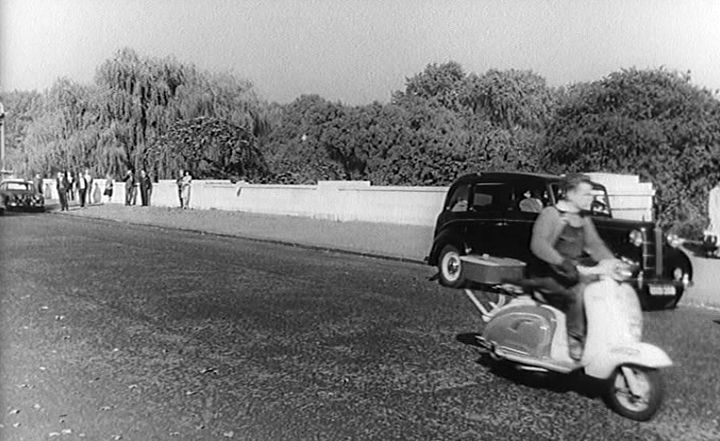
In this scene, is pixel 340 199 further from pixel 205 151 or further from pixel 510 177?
pixel 205 151

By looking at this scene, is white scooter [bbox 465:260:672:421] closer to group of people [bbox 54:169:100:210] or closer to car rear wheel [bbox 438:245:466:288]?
car rear wheel [bbox 438:245:466:288]

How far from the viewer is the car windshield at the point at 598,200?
33.7 feet

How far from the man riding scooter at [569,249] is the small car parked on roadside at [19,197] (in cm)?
3138

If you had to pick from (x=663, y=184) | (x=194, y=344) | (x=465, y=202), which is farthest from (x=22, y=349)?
(x=663, y=184)

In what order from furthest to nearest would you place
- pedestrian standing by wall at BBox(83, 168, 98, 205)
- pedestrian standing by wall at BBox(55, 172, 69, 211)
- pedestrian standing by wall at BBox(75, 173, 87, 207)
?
pedestrian standing by wall at BBox(83, 168, 98, 205) < pedestrian standing by wall at BBox(75, 173, 87, 207) < pedestrian standing by wall at BBox(55, 172, 69, 211)

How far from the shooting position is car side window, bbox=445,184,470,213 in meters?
11.6

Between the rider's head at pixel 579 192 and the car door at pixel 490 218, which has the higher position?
the rider's head at pixel 579 192

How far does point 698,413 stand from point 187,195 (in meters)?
33.4

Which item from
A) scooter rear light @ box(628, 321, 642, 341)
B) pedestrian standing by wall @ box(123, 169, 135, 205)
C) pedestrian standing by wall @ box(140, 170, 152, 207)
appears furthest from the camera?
pedestrian standing by wall @ box(123, 169, 135, 205)

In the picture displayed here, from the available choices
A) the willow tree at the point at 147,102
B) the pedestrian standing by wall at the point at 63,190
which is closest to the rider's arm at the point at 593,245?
the pedestrian standing by wall at the point at 63,190

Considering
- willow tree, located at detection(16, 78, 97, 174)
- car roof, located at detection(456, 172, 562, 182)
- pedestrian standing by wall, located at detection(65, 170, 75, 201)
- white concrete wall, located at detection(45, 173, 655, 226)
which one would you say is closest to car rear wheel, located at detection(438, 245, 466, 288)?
car roof, located at detection(456, 172, 562, 182)

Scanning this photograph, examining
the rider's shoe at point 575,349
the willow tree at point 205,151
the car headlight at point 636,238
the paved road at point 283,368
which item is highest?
the willow tree at point 205,151

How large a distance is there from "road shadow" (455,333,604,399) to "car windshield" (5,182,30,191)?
3144 centimetres

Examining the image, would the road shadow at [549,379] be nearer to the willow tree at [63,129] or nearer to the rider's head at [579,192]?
the rider's head at [579,192]
